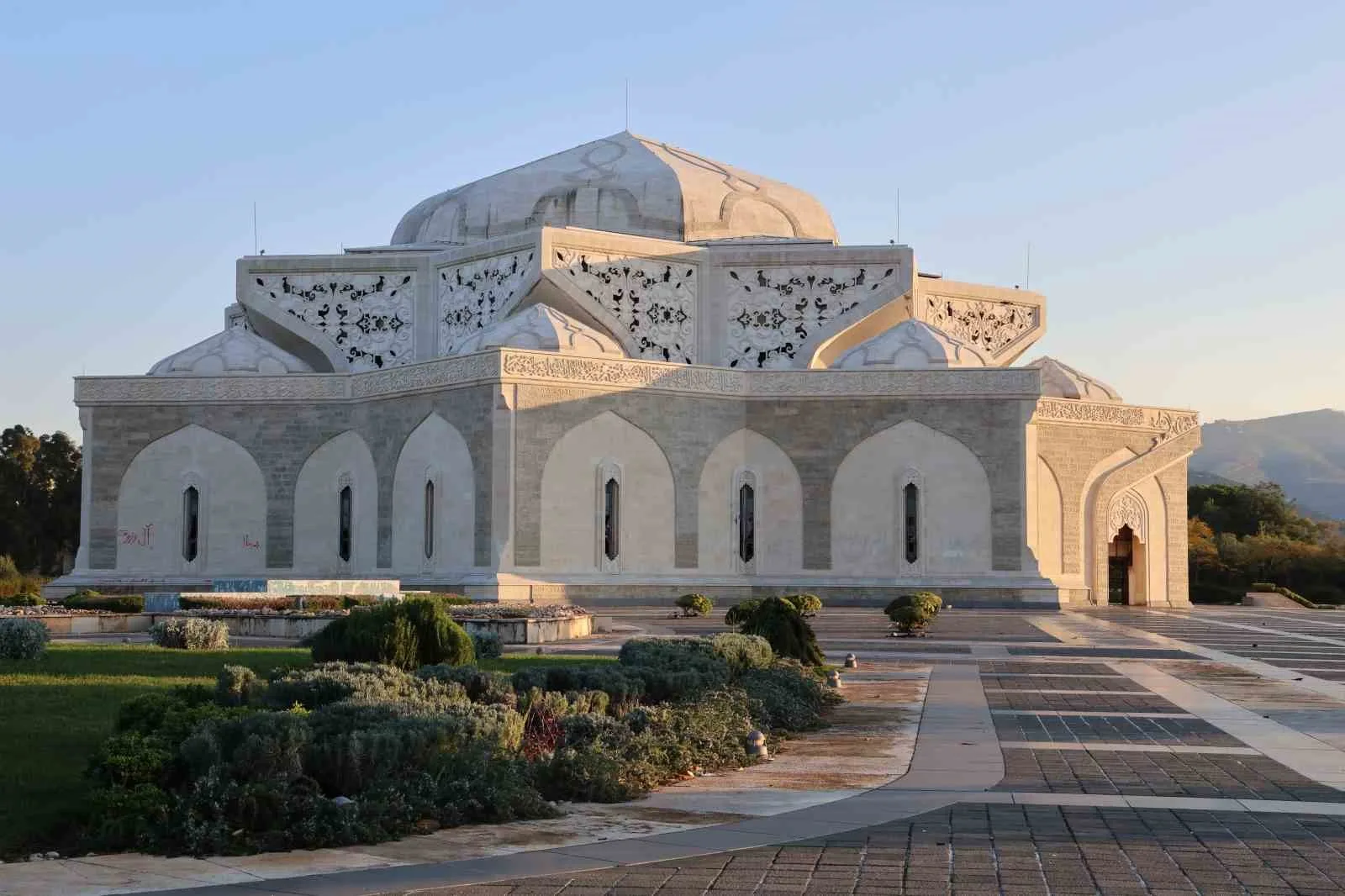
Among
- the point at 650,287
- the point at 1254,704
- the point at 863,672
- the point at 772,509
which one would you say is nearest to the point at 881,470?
the point at 772,509

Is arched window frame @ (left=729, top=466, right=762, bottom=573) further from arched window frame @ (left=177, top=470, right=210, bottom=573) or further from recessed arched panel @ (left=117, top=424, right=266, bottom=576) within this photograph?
arched window frame @ (left=177, top=470, right=210, bottom=573)

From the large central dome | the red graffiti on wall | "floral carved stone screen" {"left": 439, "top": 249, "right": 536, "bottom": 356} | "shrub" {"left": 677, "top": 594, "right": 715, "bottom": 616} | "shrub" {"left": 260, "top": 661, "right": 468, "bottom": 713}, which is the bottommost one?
"shrub" {"left": 677, "top": 594, "right": 715, "bottom": 616}

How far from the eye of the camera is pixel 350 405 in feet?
117

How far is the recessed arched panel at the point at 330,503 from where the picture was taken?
3528 centimetres

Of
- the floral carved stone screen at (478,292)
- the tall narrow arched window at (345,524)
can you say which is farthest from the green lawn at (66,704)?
the floral carved stone screen at (478,292)

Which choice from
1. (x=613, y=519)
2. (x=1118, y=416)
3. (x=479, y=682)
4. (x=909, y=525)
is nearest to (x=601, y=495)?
(x=613, y=519)

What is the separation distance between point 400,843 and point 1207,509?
201 feet

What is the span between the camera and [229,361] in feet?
120

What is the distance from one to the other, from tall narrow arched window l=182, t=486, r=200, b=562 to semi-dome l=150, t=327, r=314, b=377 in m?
2.71

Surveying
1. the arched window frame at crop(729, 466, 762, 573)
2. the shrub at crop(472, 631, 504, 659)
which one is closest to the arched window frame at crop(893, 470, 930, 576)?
the arched window frame at crop(729, 466, 762, 573)

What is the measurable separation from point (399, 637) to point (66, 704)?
297 centimetres

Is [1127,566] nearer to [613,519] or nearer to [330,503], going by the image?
[613,519]

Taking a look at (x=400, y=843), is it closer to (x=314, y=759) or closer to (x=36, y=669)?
(x=314, y=759)

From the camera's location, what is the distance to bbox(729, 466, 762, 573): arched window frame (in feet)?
114
